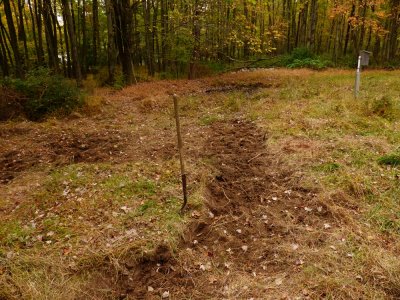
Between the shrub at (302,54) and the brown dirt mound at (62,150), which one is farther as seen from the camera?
the shrub at (302,54)

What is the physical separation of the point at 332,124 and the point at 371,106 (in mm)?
1741

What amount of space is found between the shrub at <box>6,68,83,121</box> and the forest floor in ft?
3.39

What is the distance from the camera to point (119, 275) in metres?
4.07

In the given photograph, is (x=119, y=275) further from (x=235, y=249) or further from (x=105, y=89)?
(x=105, y=89)

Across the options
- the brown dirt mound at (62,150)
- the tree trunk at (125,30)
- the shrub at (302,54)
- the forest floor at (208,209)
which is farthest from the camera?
the shrub at (302,54)

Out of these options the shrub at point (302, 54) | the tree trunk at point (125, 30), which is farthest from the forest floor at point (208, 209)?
the shrub at point (302, 54)

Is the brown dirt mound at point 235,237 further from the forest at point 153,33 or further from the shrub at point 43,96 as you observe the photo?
the forest at point 153,33

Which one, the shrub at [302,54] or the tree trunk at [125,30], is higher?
the tree trunk at [125,30]

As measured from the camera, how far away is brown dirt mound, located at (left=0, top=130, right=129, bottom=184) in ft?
23.2

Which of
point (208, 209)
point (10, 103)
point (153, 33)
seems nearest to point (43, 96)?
point (10, 103)

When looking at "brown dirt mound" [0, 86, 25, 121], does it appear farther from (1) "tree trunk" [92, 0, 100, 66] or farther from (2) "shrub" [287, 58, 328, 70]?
(2) "shrub" [287, 58, 328, 70]

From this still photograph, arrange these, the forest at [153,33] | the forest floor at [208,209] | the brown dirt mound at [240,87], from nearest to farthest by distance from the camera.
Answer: the forest floor at [208,209], the brown dirt mound at [240,87], the forest at [153,33]

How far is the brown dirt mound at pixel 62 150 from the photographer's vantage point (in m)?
7.08

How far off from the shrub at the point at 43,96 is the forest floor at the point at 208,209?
1.03 meters
